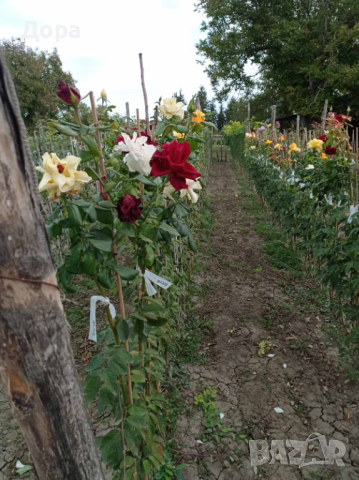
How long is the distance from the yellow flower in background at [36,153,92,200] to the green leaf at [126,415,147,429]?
862 mm

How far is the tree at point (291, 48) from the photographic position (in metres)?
15.6

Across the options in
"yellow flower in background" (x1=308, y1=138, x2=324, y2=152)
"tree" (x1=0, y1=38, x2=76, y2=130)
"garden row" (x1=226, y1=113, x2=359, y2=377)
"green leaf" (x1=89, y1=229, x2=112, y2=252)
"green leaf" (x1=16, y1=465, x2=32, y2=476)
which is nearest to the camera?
"green leaf" (x1=89, y1=229, x2=112, y2=252)

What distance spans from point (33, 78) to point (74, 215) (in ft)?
71.2

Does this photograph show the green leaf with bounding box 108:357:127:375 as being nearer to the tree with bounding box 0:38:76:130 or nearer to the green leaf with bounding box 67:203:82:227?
the green leaf with bounding box 67:203:82:227

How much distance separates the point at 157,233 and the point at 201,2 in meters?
24.0

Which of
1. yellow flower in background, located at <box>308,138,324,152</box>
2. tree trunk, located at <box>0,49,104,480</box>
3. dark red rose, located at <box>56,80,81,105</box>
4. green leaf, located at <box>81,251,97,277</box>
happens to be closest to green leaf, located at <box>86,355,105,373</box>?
tree trunk, located at <box>0,49,104,480</box>

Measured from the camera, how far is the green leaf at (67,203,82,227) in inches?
33.7

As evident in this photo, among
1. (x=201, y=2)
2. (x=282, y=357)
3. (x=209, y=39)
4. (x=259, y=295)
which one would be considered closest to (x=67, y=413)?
(x=282, y=357)

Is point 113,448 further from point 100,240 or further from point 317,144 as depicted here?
point 317,144

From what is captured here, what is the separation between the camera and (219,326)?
300 centimetres

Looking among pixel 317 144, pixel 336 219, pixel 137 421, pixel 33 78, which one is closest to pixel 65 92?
pixel 137 421

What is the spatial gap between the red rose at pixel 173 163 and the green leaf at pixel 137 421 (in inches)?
33.9

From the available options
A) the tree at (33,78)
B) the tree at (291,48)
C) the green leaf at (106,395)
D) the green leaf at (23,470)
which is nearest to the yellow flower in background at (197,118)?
the green leaf at (106,395)

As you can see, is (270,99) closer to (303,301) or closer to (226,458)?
(303,301)
